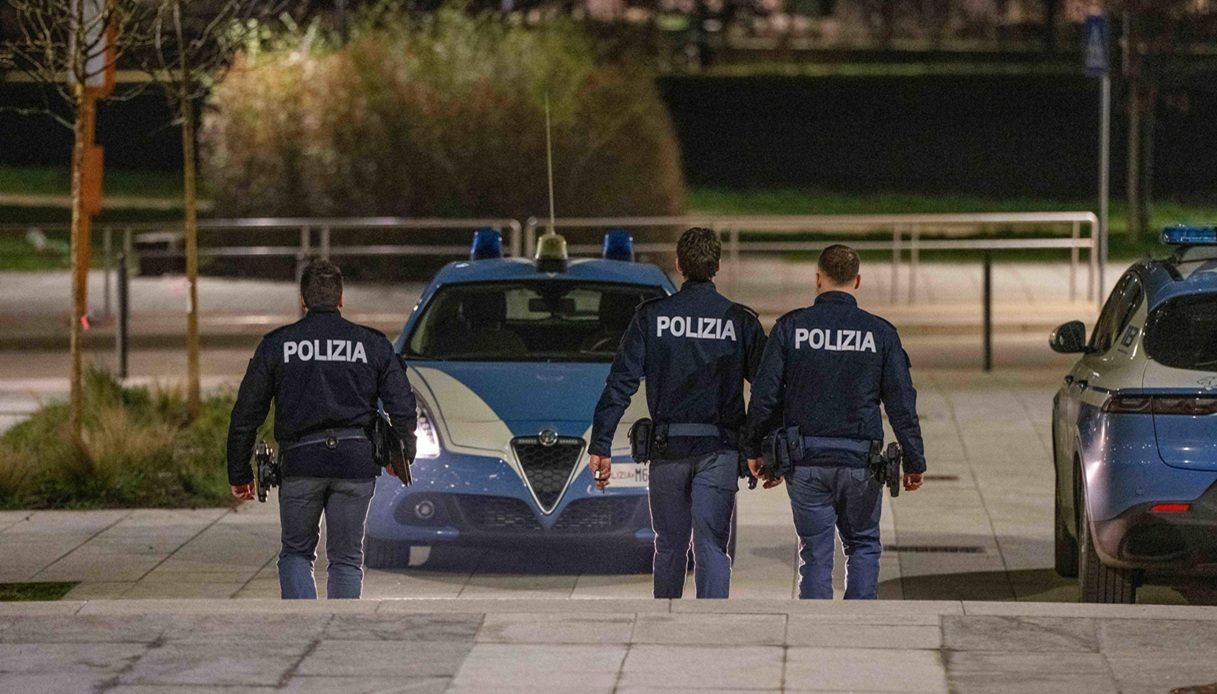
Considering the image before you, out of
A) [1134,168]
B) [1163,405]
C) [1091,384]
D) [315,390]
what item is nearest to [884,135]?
[1134,168]

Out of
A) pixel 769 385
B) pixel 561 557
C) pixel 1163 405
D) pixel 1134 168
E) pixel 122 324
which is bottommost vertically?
pixel 561 557

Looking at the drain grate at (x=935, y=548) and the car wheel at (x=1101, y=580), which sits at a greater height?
the car wheel at (x=1101, y=580)

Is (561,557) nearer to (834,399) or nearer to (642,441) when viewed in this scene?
(642,441)

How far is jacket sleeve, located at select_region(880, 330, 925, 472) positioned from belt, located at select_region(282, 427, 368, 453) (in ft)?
6.19

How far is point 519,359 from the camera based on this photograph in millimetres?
11172

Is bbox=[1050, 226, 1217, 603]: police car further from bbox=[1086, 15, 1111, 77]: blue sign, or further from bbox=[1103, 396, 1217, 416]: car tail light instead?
bbox=[1086, 15, 1111, 77]: blue sign

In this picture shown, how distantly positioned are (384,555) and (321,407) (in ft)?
8.29

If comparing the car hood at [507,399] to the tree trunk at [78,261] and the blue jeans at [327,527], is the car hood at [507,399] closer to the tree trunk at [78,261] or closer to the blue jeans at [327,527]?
the blue jeans at [327,527]

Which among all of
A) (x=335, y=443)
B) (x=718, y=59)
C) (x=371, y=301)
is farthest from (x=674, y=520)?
(x=718, y=59)

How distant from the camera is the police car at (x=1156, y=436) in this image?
844 cm

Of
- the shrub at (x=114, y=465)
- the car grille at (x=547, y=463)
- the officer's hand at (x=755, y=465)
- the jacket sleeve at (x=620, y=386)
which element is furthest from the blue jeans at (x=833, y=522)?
the shrub at (x=114, y=465)

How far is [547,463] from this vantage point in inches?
402

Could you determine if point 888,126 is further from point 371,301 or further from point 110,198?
point 371,301

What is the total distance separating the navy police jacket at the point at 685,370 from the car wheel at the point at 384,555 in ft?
8.27
